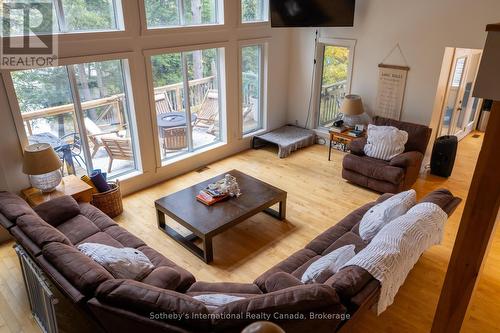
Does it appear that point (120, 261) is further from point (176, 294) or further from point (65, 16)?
point (65, 16)

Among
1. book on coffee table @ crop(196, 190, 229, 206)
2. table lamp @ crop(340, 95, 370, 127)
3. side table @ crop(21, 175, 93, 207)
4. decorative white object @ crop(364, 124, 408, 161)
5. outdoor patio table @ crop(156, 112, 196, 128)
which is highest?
table lamp @ crop(340, 95, 370, 127)

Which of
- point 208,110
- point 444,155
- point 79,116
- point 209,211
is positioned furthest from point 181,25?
point 444,155

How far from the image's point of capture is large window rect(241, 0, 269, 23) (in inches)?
251

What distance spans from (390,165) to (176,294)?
400 cm

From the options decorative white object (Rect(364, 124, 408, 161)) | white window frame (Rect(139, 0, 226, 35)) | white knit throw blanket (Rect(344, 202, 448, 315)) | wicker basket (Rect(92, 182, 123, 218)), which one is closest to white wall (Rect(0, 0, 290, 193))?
white window frame (Rect(139, 0, 226, 35))

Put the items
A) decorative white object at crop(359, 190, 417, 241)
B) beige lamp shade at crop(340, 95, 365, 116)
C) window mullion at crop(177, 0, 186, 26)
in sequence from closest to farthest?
decorative white object at crop(359, 190, 417, 241) < window mullion at crop(177, 0, 186, 26) < beige lamp shade at crop(340, 95, 365, 116)

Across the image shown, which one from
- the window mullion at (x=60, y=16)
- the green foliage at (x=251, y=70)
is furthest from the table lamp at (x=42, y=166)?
the green foliage at (x=251, y=70)

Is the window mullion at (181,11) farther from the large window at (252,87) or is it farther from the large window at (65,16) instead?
the large window at (252,87)

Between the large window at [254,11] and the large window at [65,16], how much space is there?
2.41m

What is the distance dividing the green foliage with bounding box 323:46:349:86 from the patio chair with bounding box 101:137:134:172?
13.2 feet

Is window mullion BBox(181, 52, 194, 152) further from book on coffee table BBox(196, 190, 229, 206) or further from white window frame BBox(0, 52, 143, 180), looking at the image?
book on coffee table BBox(196, 190, 229, 206)

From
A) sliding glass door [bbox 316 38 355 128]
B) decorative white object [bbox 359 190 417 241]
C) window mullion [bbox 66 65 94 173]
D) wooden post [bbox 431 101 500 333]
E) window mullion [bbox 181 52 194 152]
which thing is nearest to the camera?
wooden post [bbox 431 101 500 333]

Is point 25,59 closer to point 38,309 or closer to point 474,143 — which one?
point 38,309

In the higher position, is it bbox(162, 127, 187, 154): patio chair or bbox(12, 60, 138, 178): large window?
bbox(12, 60, 138, 178): large window
